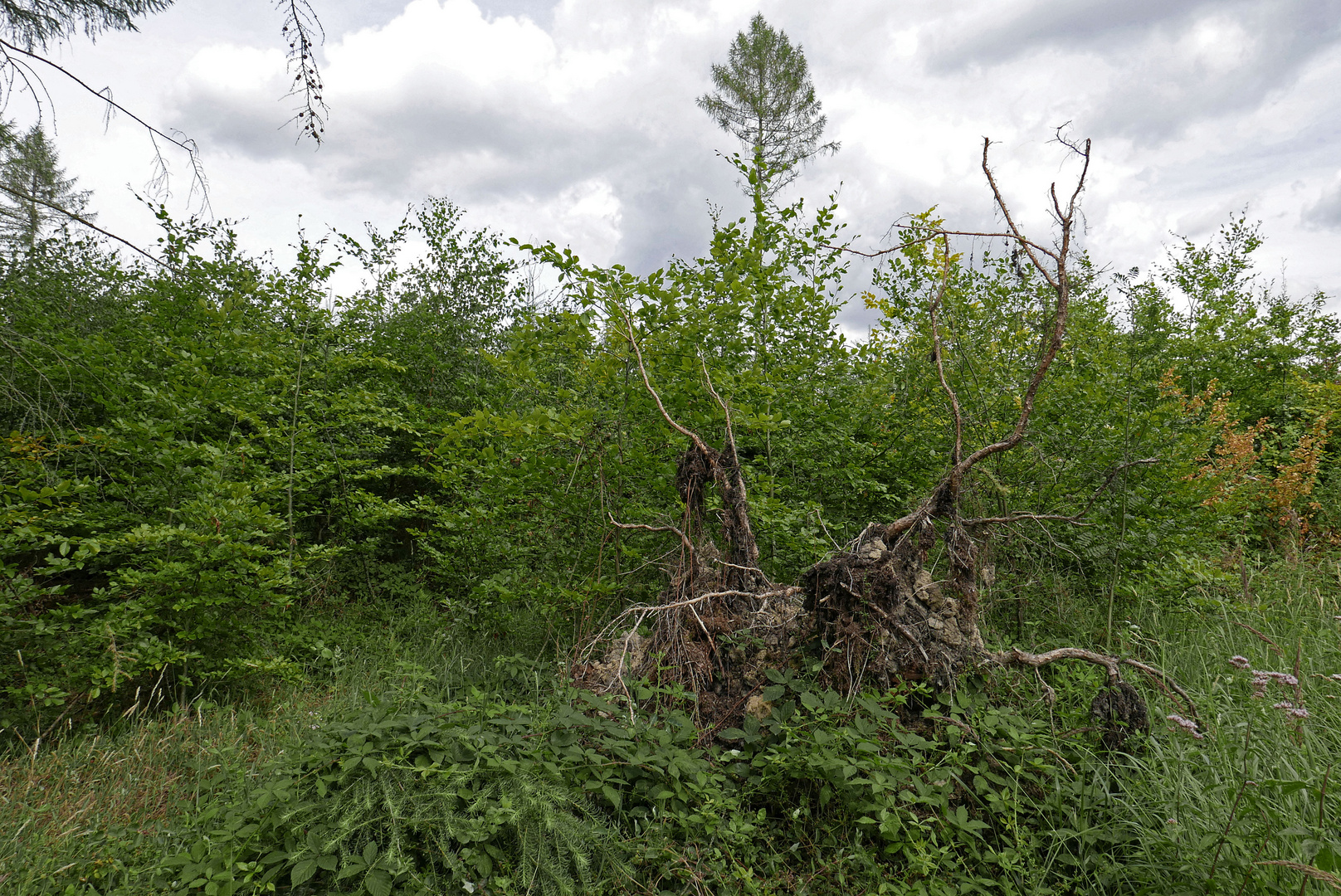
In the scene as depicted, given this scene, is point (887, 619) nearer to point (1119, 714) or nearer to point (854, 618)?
point (854, 618)

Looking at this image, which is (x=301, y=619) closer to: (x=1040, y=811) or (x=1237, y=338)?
(x=1040, y=811)

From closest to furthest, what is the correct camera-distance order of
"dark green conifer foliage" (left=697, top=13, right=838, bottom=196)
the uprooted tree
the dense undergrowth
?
the dense undergrowth < the uprooted tree < "dark green conifer foliage" (left=697, top=13, right=838, bottom=196)

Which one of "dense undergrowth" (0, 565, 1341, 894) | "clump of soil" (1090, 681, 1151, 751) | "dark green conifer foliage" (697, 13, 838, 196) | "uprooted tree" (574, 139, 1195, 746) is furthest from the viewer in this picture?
"dark green conifer foliage" (697, 13, 838, 196)

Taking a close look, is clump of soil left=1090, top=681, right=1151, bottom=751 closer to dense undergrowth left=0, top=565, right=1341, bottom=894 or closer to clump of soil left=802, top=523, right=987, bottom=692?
dense undergrowth left=0, top=565, right=1341, bottom=894

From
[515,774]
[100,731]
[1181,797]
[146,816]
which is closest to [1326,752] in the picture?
[1181,797]

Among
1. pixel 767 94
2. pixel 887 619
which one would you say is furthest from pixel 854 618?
pixel 767 94

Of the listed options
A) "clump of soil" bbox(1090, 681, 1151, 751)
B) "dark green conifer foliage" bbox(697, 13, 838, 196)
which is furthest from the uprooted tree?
"dark green conifer foliage" bbox(697, 13, 838, 196)

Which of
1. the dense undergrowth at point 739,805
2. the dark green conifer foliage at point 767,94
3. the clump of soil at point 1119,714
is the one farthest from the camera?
the dark green conifer foliage at point 767,94

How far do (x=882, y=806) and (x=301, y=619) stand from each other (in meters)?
4.56

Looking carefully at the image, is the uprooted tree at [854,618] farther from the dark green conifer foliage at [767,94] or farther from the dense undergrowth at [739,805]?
the dark green conifer foliage at [767,94]

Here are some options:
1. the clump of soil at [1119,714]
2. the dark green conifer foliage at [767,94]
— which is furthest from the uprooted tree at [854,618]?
the dark green conifer foliage at [767,94]

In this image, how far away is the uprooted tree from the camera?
268 cm

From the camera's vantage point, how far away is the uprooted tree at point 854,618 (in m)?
2.68

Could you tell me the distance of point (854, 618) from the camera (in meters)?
2.74
